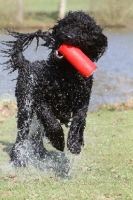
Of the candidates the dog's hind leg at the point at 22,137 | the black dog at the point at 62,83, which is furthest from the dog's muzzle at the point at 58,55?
the dog's hind leg at the point at 22,137

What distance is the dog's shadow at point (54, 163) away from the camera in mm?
5911

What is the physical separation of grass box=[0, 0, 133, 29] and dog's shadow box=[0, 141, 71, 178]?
17.0 feet

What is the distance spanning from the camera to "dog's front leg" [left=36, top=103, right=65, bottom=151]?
5.53 m

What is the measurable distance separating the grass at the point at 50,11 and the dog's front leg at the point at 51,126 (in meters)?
5.79

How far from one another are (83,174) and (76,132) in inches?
21.1

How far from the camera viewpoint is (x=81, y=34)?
537 centimetres

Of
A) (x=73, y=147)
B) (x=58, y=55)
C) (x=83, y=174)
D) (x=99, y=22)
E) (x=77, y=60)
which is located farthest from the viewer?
(x=99, y=22)

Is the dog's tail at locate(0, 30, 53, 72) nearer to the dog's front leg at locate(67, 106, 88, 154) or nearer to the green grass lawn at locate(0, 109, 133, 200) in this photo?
the dog's front leg at locate(67, 106, 88, 154)

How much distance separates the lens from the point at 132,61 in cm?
1498

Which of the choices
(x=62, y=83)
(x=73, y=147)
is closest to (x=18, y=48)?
(x=62, y=83)

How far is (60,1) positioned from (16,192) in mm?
8391

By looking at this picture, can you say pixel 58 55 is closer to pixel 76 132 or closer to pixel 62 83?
pixel 62 83

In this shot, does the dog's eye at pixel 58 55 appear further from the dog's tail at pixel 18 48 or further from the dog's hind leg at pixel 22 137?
the dog's hind leg at pixel 22 137

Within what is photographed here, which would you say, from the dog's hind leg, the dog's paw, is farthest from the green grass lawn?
the dog's paw
